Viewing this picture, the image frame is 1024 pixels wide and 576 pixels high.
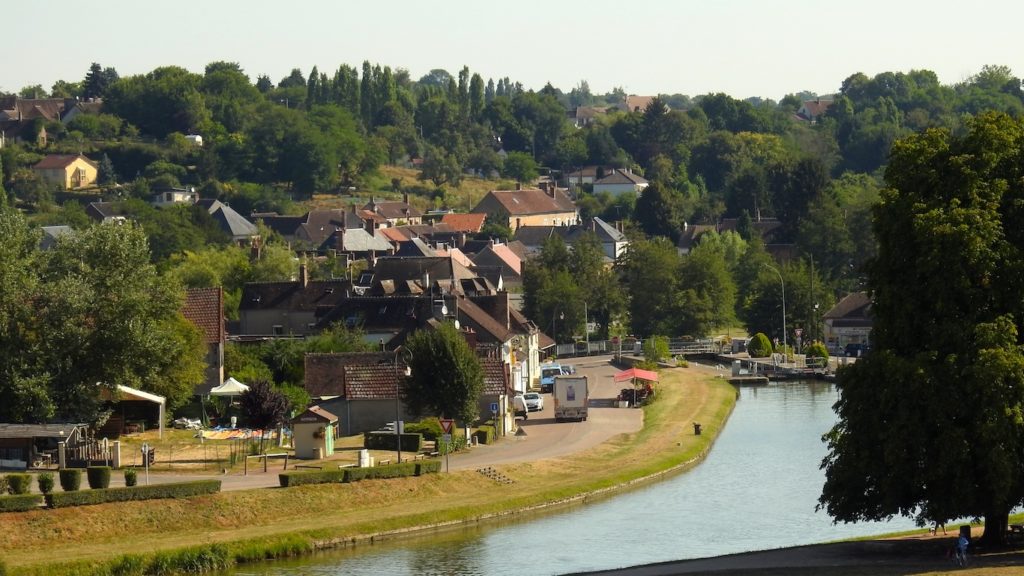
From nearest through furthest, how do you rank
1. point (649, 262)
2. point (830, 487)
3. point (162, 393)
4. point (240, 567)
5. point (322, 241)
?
1. point (830, 487)
2. point (240, 567)
3. point (162, 393)
4. point (649, 262)
5. point (322, 241)

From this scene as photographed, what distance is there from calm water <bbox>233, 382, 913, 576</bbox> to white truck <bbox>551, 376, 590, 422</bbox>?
907 centimetres

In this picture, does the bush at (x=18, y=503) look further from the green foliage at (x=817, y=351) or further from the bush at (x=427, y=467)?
the green foliage at (x=817, y=351)

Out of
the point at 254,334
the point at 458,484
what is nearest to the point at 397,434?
the point at 458,484

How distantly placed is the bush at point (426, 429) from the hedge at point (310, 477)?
35.7 feet

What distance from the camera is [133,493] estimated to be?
51.9m

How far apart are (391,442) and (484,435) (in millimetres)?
5463

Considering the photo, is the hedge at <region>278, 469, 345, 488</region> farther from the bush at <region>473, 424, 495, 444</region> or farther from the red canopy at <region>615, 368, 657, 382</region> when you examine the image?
the red canopy at <region>615, 368, 657, 382</region>

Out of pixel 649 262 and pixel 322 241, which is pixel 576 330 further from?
pixel 322 241

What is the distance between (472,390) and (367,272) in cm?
4323

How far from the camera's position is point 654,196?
606 ft

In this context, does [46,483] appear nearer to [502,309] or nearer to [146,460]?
[146,460]

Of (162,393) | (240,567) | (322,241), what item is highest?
(322,241)

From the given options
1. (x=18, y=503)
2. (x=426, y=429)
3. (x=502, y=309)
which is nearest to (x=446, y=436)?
(x=426, y=429)

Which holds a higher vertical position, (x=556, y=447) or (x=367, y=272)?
(x=367, y=272)
